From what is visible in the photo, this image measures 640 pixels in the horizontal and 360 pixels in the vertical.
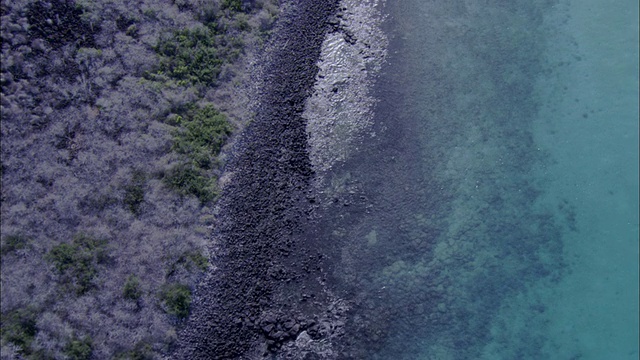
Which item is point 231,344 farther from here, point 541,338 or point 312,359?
point 541,338

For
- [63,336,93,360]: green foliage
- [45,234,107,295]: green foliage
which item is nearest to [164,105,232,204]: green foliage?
[45,234,107,295]: green foliage

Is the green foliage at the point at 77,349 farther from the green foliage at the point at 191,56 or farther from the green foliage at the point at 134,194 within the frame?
the green foliage at the point at 191,56

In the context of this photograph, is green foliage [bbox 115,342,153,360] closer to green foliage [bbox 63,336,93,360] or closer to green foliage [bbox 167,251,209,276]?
green foliage [bbox 63,336,93,360]

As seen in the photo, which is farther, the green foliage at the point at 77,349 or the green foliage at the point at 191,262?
the green foliage at the point at 191,262

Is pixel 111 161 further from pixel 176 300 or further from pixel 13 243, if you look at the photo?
pixel 176 300

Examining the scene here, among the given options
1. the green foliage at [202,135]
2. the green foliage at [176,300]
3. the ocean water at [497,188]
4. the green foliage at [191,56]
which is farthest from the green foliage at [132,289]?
the green foliage at [191,56]
